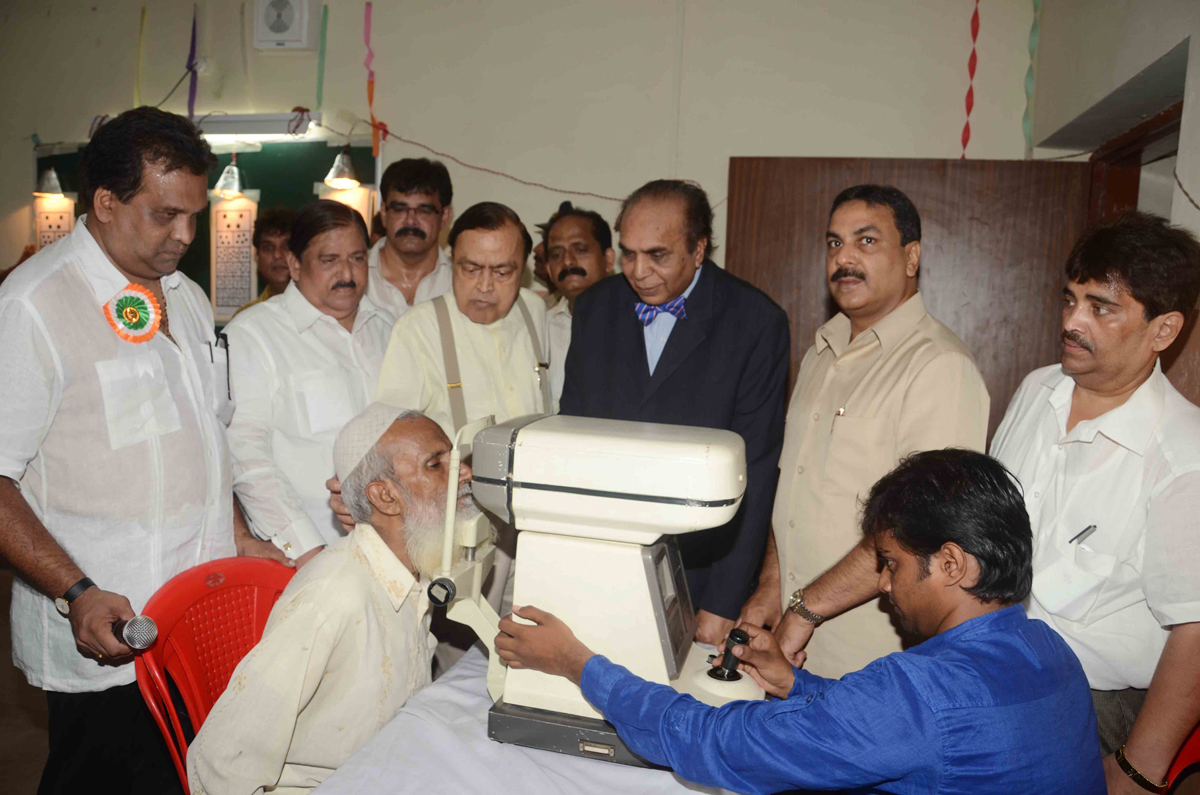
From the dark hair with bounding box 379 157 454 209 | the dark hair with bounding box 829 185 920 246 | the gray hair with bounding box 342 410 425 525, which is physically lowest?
the gray hair with bounding box 342 410 425 525

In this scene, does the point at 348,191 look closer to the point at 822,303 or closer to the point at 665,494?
the point at 822,303

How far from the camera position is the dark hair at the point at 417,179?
2.96m

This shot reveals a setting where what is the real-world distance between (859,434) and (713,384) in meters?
0.39

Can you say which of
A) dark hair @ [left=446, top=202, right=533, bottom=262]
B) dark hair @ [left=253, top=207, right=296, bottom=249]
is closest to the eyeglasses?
dark hair @ [left=446, top=202, right=533, bottom=262]

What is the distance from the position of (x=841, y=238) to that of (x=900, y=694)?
1192 millimetres

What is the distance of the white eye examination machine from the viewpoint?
1.27 m

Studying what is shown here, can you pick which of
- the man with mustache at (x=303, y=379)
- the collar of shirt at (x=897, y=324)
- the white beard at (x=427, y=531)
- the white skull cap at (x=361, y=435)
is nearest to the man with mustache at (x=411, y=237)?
the man with mustache at (x=303, y=379)

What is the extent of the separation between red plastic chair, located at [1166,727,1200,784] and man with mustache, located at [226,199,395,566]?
2.03 m

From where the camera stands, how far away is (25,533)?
159 centimetres

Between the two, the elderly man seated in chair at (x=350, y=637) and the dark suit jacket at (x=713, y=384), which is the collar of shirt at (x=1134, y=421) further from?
the elderly man seated in chair at (x=350, y=637)

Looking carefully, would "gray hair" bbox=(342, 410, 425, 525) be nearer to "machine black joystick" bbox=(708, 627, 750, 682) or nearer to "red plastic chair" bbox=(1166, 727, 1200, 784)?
"machine black joystick" bbox=(708, 627, 750, 682)

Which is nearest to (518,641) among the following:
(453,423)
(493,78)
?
(453,423)

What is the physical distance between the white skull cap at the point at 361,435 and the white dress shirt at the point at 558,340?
106 centimetres

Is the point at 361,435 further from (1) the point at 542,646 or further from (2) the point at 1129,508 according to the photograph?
(2) the point at 1129,508
